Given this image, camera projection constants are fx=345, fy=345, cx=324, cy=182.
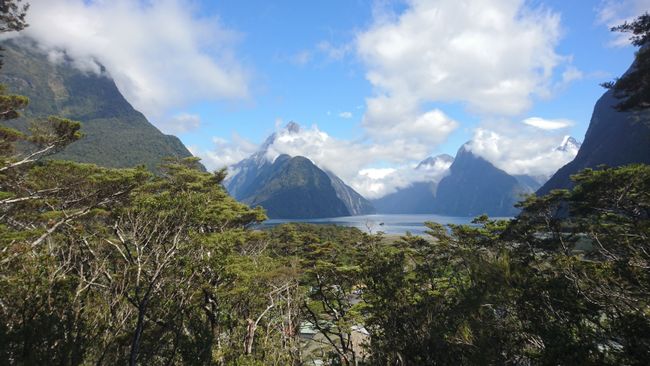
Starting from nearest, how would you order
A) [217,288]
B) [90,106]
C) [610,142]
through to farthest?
[217,288], [610,142], [90,106]

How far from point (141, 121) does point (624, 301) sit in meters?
207

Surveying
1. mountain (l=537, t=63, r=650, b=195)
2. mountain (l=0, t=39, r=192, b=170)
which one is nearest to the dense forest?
mountain (l=537, t=63, r=650, b=195)

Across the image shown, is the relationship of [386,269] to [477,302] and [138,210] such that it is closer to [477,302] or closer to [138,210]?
[477,302]

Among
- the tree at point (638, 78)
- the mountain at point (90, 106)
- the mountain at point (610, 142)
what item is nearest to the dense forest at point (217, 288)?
the tree at point (638, 78)

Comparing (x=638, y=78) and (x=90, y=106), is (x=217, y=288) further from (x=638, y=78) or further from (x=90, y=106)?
(x=90, y=106)

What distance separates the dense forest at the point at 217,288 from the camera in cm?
792

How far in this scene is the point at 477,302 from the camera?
991cm

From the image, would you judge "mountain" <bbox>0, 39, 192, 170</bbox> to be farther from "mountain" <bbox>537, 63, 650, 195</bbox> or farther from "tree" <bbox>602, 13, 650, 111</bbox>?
"mountain" <bbox>537, 63, 650, 195</bbox>

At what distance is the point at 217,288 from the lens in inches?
507

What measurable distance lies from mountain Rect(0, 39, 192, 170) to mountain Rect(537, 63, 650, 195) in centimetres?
15235


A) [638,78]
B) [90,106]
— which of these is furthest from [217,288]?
[90,106]

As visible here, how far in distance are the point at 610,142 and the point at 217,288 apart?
15291 cm

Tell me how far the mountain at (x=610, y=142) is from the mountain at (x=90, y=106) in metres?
152

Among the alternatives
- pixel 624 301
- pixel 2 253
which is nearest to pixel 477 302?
pixel 624 301
